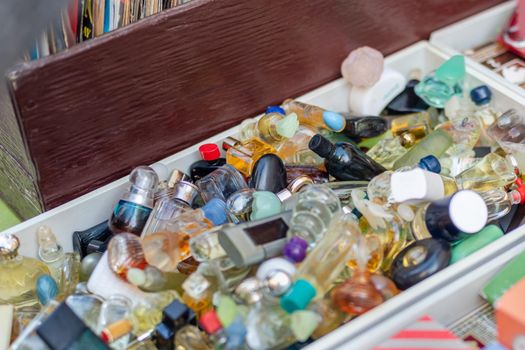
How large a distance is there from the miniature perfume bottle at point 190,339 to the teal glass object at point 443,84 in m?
0.65

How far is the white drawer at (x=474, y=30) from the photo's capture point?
4.68ft

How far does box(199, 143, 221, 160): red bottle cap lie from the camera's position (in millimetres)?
1150

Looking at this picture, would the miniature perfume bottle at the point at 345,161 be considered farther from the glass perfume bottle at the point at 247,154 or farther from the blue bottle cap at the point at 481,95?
the blue bottle cap at the point at 481,95

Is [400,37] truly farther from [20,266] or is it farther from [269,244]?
[20,266]

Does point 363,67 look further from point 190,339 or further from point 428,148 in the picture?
point 190,339

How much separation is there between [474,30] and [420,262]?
2.31 feet

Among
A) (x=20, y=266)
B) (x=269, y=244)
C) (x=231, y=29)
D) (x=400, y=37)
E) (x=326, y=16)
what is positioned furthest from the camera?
(x=400, y=37)

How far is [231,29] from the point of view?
44.9 inches

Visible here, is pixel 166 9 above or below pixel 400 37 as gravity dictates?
above

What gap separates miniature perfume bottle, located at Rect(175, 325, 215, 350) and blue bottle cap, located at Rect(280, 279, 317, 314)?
108 millimetres

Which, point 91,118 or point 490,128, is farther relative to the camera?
point 490,128

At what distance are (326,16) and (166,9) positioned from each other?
307mm

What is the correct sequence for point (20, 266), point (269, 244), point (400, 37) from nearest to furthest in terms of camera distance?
point (269, 244) < point (20, 266) < point (400, 37)

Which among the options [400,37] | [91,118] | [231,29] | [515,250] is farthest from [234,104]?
[515,250]
